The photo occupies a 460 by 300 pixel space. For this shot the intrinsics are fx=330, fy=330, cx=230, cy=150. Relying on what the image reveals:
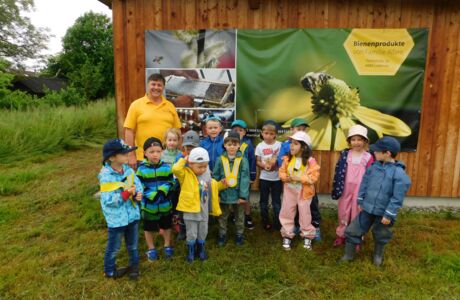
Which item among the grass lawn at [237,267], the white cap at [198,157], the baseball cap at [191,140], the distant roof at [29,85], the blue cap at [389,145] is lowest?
the grass lawn at [237,267]

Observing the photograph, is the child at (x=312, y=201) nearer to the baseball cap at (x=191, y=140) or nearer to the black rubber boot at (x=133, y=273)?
the baseball cap at (x=191, y=140)

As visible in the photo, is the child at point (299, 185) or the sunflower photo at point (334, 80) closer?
the child at point (299, 185)

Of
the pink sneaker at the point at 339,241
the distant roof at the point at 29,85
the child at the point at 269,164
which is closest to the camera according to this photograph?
the pink sneaker at the point at 339,241

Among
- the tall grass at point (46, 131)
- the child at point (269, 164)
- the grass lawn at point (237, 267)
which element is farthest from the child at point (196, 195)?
the tall grass at point (46, 131)

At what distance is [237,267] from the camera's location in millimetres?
3395

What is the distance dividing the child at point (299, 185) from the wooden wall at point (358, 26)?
1.39m

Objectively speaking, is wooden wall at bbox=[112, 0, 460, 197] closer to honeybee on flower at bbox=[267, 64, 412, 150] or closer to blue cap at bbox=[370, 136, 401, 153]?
honeybee on flower at bbox=[267, 64, 412, 150]

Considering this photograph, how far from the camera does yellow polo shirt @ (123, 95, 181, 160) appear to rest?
148 inches

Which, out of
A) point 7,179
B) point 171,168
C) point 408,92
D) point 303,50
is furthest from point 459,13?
point 7,179

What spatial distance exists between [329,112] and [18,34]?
129ft

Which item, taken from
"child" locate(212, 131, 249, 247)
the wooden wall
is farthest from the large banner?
"child" locate(212, 131, 249, 247)

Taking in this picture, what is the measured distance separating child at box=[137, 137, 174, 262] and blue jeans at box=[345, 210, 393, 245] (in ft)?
6.27

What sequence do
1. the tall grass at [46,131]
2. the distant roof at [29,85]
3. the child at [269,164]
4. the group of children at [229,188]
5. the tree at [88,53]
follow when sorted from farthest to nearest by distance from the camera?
the tree at [88,53] < the distant roof at [29,85] < the tall grass at [46,131] < the child at [269,164] < the group of children at [229,188]

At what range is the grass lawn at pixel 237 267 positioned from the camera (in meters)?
2.98
